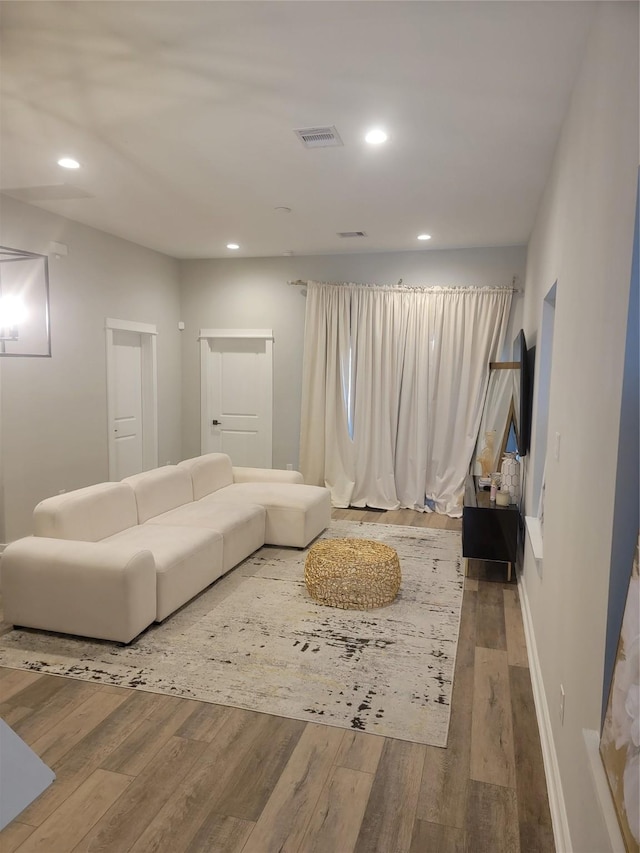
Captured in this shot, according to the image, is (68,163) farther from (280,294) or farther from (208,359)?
(208,359)

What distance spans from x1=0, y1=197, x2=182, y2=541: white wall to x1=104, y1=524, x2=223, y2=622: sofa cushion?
4.84 feet

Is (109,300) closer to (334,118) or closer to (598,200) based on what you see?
(334,118)

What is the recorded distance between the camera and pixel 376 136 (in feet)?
10.3

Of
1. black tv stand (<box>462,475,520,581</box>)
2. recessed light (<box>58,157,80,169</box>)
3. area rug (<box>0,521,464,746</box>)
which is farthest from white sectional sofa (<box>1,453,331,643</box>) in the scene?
recessed light (<box>58,157,80,169</box>)

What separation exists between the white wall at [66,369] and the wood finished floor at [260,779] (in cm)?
233

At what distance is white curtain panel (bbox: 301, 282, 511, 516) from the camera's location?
19.8ft

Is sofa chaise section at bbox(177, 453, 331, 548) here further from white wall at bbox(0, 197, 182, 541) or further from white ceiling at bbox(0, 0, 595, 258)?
white ceiling at bbox(0, 0, 595, 258)

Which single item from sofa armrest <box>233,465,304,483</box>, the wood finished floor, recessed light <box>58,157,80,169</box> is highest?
recessed light <box>58,157,80,169</box>

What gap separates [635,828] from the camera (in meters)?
0.97

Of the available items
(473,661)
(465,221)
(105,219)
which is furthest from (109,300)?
(473,661)

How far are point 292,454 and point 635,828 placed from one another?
5923 mm

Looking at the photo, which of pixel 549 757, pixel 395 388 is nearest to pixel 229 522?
pixel 549 757

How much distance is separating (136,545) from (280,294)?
397cm

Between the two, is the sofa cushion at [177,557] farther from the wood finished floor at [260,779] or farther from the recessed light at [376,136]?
the recessed light at [376,136]
